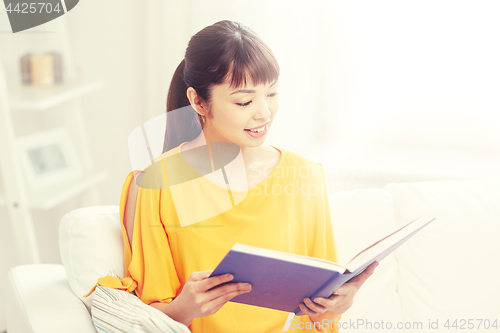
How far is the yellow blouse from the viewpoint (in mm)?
968

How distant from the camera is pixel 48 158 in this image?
A: 164cm

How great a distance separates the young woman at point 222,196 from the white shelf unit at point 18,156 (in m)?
0.68

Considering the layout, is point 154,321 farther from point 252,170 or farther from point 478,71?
point 478,71

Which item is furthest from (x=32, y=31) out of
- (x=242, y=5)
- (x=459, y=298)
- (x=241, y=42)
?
(x=459, y=298)

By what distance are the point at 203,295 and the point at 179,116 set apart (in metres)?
0.43

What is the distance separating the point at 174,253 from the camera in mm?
995

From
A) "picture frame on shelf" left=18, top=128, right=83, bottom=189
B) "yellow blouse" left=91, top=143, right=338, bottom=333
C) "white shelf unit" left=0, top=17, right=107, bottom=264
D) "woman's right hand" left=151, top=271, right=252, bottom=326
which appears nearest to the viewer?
"woman's right hand" left=151, top=271, right=252, bottom=326

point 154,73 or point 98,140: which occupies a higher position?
point 154,73

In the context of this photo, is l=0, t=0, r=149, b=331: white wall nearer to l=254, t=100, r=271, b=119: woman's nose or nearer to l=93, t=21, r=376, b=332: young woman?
l=93, t=21, r=376, b=332: young woman

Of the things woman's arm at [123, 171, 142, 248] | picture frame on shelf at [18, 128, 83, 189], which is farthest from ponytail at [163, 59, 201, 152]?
picture frame on shelf at [18, 128, 83, 189]

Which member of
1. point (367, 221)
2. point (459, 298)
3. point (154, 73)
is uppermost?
point (154, 73)

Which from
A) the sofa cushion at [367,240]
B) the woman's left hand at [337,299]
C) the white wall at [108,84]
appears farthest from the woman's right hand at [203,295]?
the white wall at [108,84]

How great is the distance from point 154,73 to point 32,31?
485 mm

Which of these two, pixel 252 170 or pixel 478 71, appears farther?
pixel 478 71
